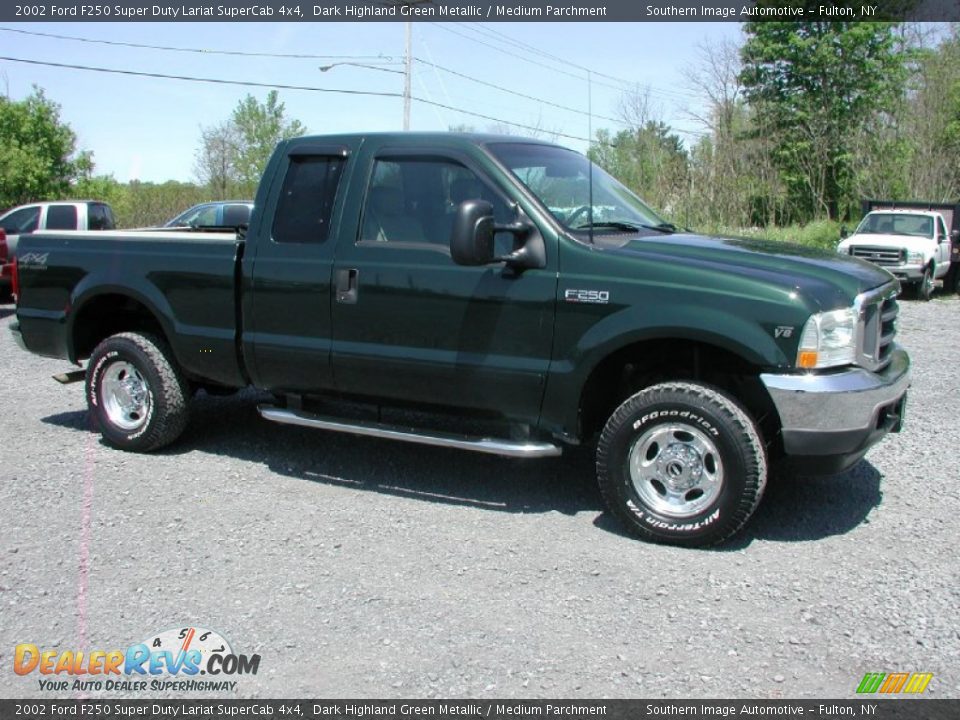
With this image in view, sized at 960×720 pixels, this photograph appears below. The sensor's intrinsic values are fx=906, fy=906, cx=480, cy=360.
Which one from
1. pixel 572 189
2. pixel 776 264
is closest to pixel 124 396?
pixel 572 189

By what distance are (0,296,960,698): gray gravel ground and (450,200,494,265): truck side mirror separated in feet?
4.74

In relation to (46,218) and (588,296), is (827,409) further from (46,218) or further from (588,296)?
(46,218)

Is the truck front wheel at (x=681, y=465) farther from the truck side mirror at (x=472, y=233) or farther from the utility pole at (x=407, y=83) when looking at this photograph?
the utility pole at (x=407, y=83)

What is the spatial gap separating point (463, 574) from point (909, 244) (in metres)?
16.6

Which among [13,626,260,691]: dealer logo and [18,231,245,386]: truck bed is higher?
[18,231,245,386]: truck bed

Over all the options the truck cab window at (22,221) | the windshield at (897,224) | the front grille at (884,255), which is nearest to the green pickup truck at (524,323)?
the truck cab window at (22,221)

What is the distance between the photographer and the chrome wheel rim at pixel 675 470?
446 centimetres

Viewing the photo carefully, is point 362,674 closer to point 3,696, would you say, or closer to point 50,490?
point 3,696

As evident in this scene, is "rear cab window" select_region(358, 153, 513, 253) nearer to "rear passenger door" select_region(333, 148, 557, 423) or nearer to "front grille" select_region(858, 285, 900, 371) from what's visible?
"rear passenger door" select_region(333, 148, 557, 423)

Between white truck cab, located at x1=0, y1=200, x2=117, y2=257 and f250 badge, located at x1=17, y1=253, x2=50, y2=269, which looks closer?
f250 badge, located at x1=17, y1=253, x2=50, y2=269

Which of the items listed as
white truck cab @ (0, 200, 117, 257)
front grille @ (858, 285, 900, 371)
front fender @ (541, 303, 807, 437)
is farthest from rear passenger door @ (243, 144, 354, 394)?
white truck cab @ (0, 200, 117, 257)

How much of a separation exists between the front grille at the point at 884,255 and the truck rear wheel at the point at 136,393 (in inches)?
604

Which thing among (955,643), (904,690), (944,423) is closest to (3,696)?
(904,690)

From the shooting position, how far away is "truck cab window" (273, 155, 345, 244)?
536 cm
